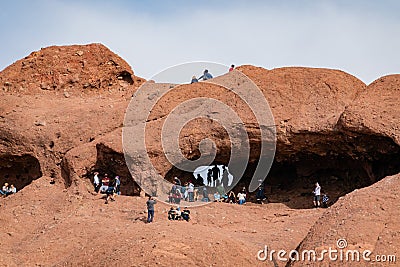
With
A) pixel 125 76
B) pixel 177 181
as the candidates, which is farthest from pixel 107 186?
pixel 125 76

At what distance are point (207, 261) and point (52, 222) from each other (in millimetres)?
7146

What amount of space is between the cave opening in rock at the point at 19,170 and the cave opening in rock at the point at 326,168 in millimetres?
6002

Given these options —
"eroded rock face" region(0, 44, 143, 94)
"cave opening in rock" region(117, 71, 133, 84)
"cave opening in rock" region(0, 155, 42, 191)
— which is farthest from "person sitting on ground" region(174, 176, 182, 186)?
"cave opening in rock" region(117, 71, 133, 84)

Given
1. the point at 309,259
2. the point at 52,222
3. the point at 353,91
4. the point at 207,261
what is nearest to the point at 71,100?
the point at 52,222

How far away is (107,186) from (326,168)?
856 centimetres

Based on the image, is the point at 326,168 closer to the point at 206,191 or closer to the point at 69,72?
the point at 206,191

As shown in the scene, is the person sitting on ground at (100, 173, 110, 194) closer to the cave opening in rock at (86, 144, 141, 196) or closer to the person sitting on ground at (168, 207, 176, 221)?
the cave opening in rock at (86, 144, 141, 196)

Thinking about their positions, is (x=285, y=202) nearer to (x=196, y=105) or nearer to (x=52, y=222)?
(x=196, y=105)

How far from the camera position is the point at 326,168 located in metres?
24.2

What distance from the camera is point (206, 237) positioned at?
641 inches

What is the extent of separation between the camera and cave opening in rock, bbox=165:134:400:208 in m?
21.7

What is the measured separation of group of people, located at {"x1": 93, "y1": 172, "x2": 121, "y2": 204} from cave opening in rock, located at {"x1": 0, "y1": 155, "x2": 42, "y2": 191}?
130 inches

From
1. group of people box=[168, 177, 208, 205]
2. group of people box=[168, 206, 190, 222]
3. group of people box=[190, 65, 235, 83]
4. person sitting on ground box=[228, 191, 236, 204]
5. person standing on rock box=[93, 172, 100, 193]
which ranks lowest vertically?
group of people box=[168, 206, 190, 222]

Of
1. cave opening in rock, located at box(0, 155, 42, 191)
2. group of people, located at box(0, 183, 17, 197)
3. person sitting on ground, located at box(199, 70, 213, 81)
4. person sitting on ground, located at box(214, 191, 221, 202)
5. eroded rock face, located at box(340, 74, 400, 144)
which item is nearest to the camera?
eroded rock face, located at box(340, 74, 400, 144)
